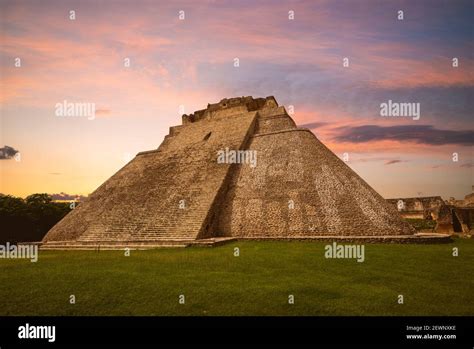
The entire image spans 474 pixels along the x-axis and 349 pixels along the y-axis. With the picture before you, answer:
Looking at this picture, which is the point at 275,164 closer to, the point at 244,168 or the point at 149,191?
the point at 244,168

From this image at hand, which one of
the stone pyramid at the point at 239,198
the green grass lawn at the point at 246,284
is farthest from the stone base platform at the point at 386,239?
the green grass lawn at the point at 246,284

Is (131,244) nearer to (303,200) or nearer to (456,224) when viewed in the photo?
(303,200)

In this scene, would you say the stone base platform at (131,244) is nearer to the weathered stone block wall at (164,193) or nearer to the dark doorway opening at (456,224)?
the weathered stone block wall at (164,193)

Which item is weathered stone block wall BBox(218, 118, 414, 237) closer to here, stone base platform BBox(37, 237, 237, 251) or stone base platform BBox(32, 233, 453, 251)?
stone base platform BBox(32, 233, 453, 251)

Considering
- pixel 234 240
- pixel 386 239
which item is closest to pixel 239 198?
pixel 234 240

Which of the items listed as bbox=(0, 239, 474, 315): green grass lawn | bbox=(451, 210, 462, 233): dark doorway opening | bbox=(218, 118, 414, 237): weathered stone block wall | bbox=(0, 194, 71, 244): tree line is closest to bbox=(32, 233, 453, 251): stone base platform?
bbox=(218, 118, 414, 237): weathered stone block wall
